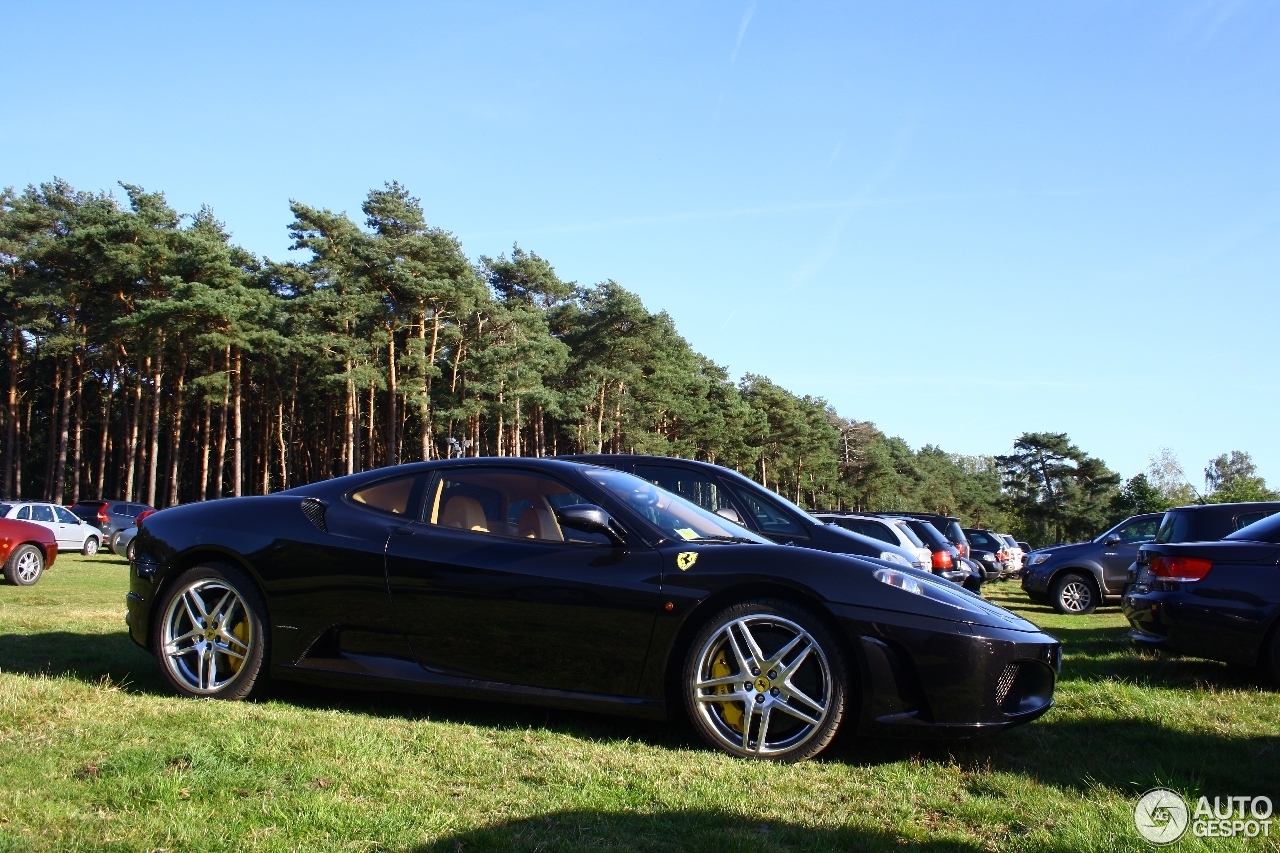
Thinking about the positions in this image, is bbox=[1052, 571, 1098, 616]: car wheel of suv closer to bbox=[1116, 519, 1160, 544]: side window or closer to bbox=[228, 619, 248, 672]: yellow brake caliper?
bbox=[1116, 519, 1160, 544]: side window

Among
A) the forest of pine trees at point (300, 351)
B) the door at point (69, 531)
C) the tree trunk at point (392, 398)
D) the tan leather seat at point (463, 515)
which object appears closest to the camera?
the tan leather seat at point (463, 515)

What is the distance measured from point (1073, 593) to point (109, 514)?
26121 millimetres

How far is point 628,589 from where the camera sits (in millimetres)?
4484

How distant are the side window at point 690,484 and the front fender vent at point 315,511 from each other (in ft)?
9.99

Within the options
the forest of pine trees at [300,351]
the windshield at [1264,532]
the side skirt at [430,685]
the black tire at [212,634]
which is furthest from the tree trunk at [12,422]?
the windshield at [1264,532]

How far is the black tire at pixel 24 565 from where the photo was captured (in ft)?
45.2

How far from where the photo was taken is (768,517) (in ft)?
25.1

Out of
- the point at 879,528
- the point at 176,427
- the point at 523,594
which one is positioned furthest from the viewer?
the point at 176,427

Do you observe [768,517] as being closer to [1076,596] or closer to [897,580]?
[897,580]

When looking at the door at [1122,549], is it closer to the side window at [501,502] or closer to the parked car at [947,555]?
the parked car at [947,555]

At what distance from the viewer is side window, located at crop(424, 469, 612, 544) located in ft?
16.1

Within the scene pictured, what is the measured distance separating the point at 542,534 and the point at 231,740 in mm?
1617

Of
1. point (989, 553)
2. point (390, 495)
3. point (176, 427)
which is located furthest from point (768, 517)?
point (176, 427)

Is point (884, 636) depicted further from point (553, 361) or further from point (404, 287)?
point (553, 361)
